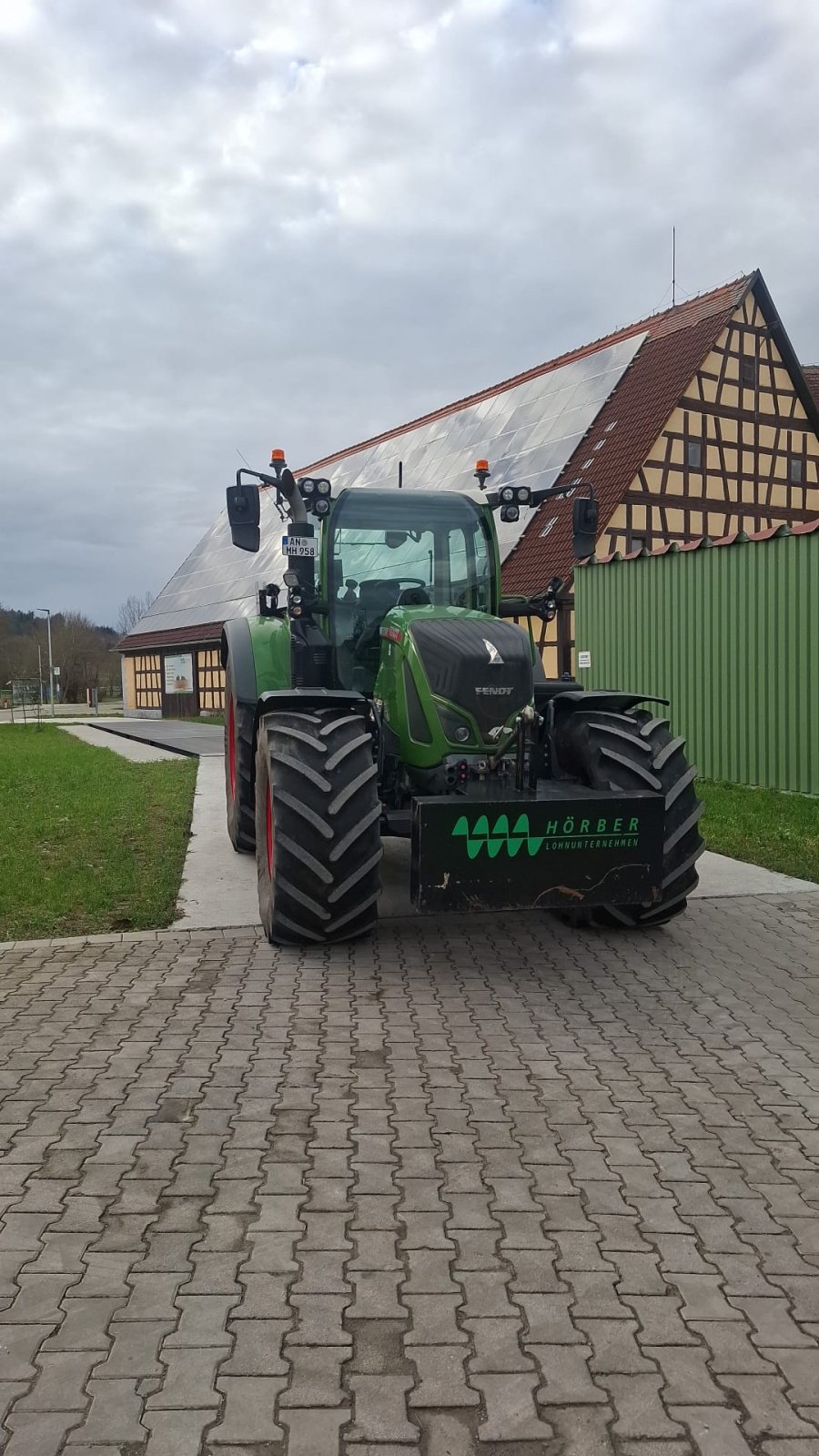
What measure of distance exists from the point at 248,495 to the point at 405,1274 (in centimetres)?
454

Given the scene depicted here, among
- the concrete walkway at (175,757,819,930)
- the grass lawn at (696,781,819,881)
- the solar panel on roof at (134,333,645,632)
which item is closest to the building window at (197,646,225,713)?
the solar panel on roof at (134,333,645,632)

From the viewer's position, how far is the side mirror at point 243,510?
242 inches

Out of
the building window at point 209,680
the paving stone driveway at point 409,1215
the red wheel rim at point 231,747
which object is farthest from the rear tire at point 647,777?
the building window at point 209,680

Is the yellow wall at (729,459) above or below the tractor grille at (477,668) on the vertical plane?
above

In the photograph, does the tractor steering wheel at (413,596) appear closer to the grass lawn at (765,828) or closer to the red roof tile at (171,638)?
the grass lawn at (765,828)

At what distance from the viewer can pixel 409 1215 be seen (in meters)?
2.90

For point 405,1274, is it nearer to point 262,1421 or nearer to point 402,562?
point 262,1421

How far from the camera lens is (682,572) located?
1306 centimetres

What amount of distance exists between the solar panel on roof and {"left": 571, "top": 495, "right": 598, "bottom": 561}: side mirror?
380 inches

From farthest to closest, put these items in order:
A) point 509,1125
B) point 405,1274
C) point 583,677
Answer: point 583,677 → point 509,1125 → point 405,1274

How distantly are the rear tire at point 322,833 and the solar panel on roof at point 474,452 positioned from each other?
1135cm

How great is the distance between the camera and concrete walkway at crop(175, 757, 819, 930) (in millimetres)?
6340

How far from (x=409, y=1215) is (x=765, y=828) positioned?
7.00 m

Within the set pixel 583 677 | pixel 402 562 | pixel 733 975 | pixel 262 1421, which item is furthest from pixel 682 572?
pixel 262 1421
